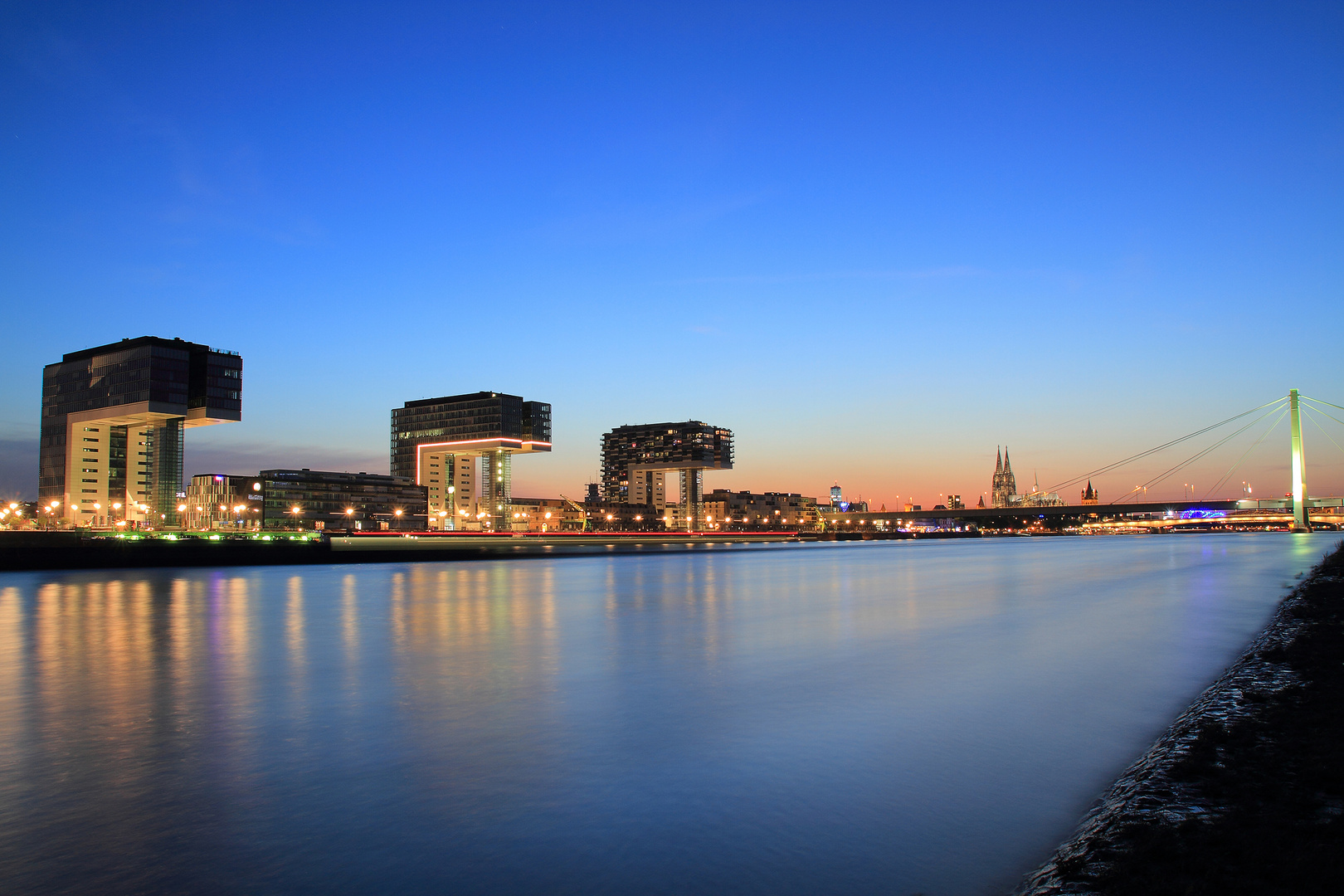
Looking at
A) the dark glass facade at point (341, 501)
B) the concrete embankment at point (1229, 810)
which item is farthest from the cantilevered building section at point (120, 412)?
the concrete embankment at point (1229, 810)

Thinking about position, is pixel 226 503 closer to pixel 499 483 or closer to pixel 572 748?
pixel 499 483

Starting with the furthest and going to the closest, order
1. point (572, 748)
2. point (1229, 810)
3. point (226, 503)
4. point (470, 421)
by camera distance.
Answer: point (470, 421), point (226, 503), point (572, 748), point (1229, 810)

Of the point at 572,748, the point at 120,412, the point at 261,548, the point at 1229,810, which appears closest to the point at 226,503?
the point at 120,412

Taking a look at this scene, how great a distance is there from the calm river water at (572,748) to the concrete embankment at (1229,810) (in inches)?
16.1

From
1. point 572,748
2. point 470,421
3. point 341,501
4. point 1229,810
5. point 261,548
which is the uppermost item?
point 470,421

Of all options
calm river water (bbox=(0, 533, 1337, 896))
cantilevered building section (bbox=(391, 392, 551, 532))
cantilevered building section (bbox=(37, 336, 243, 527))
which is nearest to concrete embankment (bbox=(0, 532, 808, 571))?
cantilevered building section (bbox=(37, 336, 243, 527))

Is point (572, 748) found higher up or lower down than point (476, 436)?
lower down

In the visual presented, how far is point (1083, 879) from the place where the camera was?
16.4ft

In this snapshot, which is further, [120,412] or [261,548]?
[120,412]

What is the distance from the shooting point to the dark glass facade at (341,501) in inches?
6604

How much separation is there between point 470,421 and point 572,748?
17701 centimetres

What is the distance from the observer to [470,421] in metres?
181

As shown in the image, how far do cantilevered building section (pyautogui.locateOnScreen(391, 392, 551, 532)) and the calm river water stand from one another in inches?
6017

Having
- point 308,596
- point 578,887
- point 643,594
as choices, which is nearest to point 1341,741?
point 578,887
